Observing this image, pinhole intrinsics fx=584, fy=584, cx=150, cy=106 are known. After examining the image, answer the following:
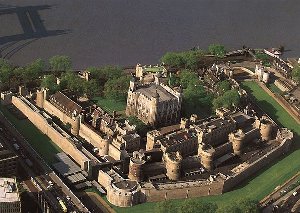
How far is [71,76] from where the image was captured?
271 ft

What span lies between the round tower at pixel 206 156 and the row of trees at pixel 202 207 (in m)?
9.09

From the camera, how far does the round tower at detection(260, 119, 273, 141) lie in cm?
7506

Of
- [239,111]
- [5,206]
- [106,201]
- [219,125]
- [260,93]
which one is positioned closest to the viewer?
[5,206]

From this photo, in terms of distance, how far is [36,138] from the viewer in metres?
72.4

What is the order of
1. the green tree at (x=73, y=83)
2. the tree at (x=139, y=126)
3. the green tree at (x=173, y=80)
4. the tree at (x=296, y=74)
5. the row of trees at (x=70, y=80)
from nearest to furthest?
the tree at (x=139, y=126) → the row of trees at (x=70, y=80) → the green tree at (x=73, y=83) → the green tree at (x=173, y=80) → the tree at (x=296, y=74)

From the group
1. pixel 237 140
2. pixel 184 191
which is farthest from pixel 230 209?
pixel 237 140

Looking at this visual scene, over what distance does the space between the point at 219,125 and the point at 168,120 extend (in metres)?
7.13

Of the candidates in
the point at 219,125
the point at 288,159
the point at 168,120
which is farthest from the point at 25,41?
the point at 288,159

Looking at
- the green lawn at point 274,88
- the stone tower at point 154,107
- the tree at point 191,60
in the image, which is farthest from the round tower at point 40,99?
the green lawn at point 274,88

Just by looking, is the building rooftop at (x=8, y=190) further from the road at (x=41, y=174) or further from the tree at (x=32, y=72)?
the tree at (x=32, y=72)

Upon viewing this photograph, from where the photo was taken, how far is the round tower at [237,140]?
2817 inches

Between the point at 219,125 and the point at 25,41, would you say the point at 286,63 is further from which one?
the point at 25,41

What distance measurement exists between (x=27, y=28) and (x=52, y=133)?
135 feet

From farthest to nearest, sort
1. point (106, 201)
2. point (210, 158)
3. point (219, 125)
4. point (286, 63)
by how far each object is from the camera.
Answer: point (286, 63) < point (219, 125) < point (210, 158) < point (106, 201)
